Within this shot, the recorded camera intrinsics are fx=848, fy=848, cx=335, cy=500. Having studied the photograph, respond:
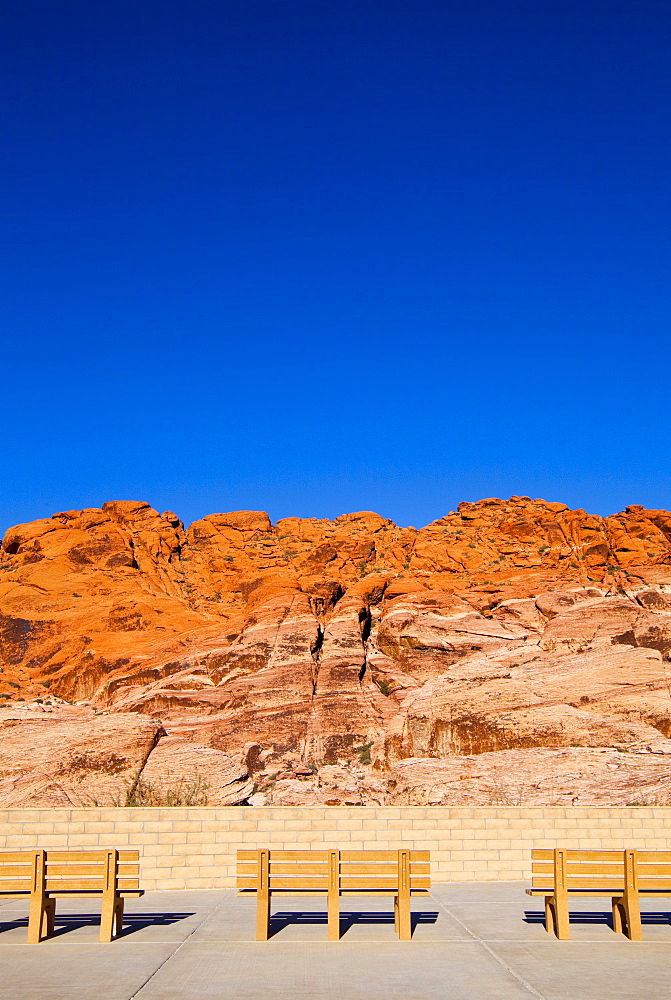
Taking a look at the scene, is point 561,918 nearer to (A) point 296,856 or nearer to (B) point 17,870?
(A) point 296,856

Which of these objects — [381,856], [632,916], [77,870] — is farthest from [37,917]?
[632,916]

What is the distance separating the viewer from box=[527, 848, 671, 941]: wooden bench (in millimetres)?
9383

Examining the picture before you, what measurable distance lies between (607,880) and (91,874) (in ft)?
19.2

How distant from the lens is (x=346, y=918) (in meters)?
10.9

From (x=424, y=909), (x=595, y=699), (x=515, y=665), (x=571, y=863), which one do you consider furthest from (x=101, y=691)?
(x=571, y=863)

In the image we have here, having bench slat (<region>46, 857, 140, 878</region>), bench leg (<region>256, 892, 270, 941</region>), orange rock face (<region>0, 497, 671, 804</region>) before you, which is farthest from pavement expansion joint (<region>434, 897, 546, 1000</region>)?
orange rock face (<region>0, 497, 671, 804</region>)

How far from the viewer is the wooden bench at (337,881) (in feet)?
30.9

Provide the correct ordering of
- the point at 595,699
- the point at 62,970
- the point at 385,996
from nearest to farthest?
the point at 385,996
the point at 62,970
the point at 595,699

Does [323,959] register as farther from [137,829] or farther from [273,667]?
[273,667]

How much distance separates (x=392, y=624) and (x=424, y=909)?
29136mm

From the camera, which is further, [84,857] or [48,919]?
[84,857]

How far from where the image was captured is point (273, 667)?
3681 centimetres

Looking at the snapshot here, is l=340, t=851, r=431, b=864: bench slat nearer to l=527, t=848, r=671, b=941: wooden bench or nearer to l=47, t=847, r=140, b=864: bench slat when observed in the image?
l=527, t=848, r=671, b=941: wooden bench

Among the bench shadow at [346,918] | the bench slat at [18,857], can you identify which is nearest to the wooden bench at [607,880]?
the bench shadow at [346,918]
